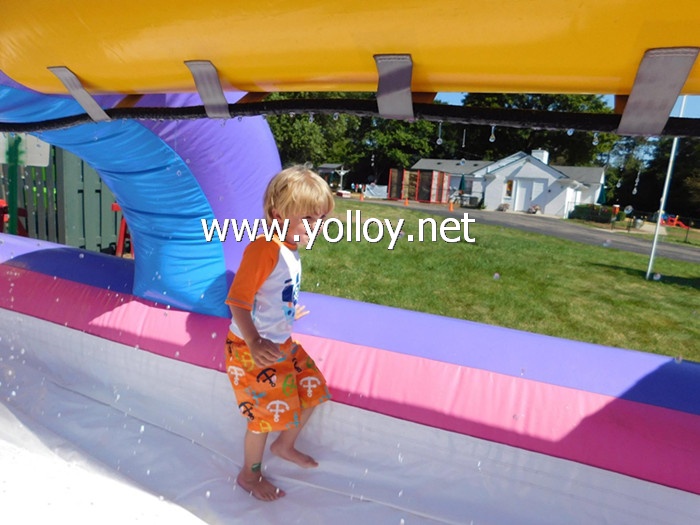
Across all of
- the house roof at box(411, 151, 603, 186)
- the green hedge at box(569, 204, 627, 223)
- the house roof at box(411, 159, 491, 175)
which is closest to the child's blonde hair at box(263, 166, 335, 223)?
the green hedge at box(569, 204, 627, 223)

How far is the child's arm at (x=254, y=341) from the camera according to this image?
55.1 inches

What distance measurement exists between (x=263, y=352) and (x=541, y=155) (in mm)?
17030

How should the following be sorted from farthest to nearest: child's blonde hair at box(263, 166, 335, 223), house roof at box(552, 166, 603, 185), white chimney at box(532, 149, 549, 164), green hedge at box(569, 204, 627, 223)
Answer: white chimney at box(532, 149, 549, 164), house roof at box(552, 166, 603, 185), green hedge at box(569, 204, 627, 223), child's blonde hair at box(263, 166, 335, 223)

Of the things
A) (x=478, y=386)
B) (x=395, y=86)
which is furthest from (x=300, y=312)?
(x=395, y=86)

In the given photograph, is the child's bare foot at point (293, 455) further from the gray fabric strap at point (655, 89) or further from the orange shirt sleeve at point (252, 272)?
the gray fabric strap at point (655, 89)

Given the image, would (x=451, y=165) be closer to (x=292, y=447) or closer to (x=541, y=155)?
(x=541, y=155)

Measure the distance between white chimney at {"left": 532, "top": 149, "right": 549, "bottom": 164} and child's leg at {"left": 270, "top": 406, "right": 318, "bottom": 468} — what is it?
16184 mm

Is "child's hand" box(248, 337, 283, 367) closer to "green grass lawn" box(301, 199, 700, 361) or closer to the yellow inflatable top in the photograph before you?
the yellow inflatable top

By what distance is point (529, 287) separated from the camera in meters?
5.17

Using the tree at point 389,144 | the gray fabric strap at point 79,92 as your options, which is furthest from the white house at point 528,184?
the gray fabric strap at point 79,92

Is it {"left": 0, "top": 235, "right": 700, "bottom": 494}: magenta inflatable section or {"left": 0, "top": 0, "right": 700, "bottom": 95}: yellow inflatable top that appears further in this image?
{"left": 0, "top": 235, "right": 700, "bottom": 494}: magenta inflatable section

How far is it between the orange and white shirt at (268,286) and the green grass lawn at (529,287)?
2.72m

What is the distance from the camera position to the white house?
619 inches

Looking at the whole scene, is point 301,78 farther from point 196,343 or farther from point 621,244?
point 621,244
